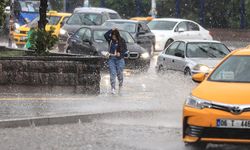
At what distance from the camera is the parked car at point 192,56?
2342cm

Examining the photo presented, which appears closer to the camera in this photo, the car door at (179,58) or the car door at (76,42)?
the car door at (179,58)

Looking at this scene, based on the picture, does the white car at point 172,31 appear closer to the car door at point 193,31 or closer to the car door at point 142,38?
→ the car door at point 193,31

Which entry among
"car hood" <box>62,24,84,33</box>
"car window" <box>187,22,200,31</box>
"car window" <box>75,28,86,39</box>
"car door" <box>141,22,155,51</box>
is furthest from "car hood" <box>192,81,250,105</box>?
"car window" <box>187,22,200,31</box>

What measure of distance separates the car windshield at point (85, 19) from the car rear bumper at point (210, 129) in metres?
26.3

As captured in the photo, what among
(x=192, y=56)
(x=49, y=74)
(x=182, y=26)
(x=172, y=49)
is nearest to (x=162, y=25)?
(x=182, y=26)

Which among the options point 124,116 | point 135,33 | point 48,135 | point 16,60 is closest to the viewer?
point 48,135

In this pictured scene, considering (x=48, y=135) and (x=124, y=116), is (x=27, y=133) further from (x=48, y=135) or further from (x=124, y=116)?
(x=124, y=116)

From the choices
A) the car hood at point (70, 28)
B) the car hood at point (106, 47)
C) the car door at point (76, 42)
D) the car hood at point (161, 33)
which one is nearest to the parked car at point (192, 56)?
the car hood at point (106, 47)

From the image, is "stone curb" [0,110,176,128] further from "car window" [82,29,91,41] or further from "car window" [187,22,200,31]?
"car window" [187,22,200,31]

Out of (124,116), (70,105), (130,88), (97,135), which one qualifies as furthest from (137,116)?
(130,88)

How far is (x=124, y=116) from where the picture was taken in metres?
16.3

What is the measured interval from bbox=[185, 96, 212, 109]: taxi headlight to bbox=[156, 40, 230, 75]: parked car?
438 inches

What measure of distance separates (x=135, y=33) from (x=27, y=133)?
21450mm

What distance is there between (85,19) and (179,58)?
1476 centimetres
